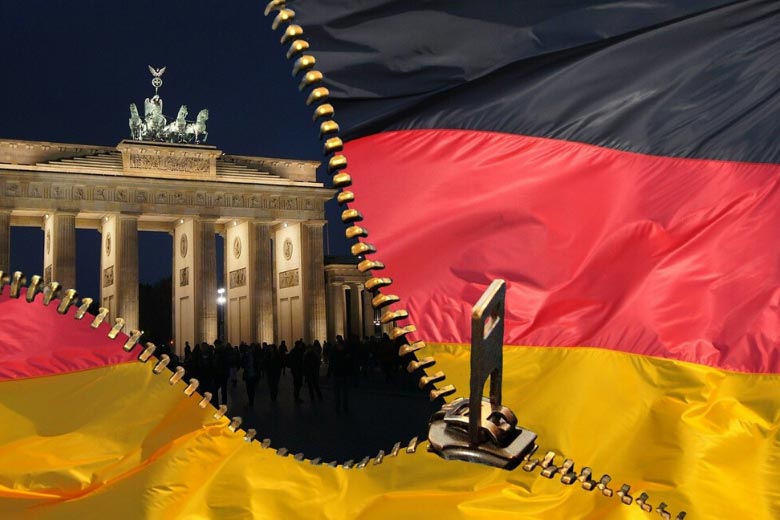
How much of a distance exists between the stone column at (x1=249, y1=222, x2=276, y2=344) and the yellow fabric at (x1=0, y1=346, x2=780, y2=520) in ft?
107

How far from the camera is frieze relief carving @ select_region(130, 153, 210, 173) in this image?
3338 centimetres

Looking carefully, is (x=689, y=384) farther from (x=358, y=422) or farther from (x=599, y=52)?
(x=358, y=422)

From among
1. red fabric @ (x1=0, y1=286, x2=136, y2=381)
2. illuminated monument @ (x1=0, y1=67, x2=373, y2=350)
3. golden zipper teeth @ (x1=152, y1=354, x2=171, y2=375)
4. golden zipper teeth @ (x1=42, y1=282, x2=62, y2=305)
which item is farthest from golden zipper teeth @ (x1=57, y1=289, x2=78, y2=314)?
illuminated monument @ (x1=0, y1=67, x2=373, y2=350)

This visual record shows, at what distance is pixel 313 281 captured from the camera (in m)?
35.0

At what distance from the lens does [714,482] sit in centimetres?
175

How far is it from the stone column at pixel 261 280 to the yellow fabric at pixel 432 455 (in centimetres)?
3263

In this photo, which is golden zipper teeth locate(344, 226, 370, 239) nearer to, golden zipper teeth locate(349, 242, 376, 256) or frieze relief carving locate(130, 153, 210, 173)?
golden zipper teeth locate(349, 242, 376, 256)

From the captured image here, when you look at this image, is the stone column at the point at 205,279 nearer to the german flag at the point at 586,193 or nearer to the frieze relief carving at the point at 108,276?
the frieze relief carving at the point at 108,276

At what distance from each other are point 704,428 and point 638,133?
73 centimetres

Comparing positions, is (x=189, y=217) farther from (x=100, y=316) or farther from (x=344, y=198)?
(x=344, y=198)

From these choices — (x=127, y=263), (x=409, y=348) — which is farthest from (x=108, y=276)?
(x=409, y=348)

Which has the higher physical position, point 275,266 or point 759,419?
point 275,266

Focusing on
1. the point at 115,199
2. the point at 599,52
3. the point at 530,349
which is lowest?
the point at 530,349

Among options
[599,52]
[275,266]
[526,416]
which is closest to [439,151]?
[599,52]
